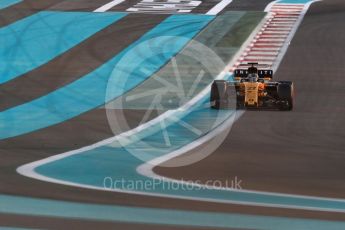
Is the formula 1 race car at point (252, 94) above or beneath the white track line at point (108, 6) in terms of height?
beneath

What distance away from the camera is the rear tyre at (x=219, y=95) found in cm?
1739

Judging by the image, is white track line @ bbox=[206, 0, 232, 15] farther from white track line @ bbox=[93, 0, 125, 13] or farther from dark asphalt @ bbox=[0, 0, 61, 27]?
dark asphalt @ bbox=[0, 0, 61, 27]

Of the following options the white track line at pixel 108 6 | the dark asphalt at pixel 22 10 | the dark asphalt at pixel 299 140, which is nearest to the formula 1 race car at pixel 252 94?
the dark asphalt at pixel 299 140

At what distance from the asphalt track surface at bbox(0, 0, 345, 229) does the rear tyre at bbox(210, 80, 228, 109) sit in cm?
67

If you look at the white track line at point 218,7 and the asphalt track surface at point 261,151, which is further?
the white track line at point 218,7

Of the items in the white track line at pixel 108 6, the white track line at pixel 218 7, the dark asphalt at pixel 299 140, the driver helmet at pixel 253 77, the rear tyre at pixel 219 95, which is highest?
the white track line at pixel 108 6

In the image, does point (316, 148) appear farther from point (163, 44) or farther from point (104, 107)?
point (163, 44)

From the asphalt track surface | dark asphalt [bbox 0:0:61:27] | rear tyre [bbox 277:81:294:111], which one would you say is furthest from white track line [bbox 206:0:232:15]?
rear tyre [bbox 277:81:294:111]

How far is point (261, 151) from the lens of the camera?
13.4 metres

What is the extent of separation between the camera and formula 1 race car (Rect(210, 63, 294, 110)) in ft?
56.9

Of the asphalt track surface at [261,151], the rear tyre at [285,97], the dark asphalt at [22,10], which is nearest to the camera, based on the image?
the asphalt track surface at [261,151]

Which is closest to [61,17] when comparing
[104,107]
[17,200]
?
[104,107]

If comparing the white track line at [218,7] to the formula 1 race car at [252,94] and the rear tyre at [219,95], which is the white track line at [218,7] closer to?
the formula 1 race car at [252,94]

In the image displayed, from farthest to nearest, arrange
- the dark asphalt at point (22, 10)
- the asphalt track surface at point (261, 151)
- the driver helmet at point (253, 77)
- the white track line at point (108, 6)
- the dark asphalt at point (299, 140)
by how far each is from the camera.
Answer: the white track line at point (108, 6) → the dark asphalt at point (22, 10) → the driver helmet at point (253, 77) → the dark asphalt at point (299, 140) → the asphalt track surface at point (261, 151)
